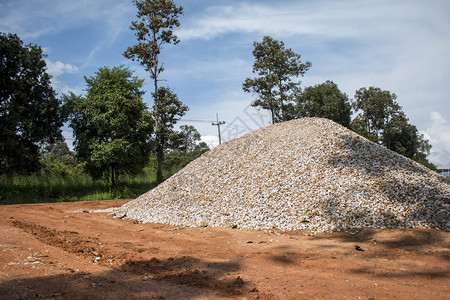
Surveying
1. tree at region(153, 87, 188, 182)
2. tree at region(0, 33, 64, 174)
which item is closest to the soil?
tree at region(0, 33, 64, 174)

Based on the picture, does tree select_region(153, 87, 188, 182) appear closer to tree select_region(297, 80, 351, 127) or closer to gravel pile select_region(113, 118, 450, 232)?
gravel pile select_region(113, 118, 450, 232)

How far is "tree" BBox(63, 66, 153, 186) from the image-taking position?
1235 cm

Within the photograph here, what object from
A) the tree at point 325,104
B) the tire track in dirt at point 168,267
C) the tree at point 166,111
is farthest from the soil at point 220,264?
the tree at point 325,104

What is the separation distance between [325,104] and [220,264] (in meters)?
24.1

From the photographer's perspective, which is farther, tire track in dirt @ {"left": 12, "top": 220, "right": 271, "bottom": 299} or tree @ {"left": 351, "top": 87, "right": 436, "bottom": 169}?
tree @ {"left": 351, "top": 87, "right": 436, "bottom": 169}

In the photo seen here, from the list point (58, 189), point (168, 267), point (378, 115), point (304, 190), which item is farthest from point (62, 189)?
point (378, 115)

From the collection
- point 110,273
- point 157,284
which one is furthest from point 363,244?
point 110,273

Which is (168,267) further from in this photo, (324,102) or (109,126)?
(324,102)

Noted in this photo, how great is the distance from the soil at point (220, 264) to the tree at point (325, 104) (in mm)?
21495

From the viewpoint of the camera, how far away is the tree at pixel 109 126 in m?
12.4

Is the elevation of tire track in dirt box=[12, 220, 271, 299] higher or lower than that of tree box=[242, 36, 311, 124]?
lower

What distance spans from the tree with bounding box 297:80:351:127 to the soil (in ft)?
70.5

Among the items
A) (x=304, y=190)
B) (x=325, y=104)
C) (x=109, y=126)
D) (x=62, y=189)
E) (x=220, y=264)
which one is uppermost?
(x=325, y=104)

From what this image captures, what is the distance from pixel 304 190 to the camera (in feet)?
22.3
